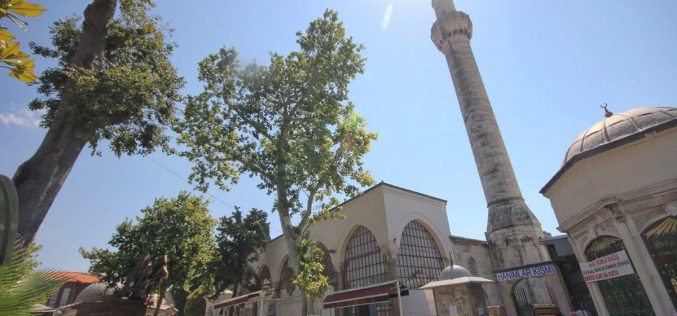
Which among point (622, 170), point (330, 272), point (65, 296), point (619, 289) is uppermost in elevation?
point (65, 296)

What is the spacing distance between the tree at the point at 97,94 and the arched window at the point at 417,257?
11054 mm

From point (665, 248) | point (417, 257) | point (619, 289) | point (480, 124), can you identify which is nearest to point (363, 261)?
point (417, 257)

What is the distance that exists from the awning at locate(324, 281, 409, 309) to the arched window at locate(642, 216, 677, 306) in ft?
21.8

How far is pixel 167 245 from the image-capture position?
741 inches

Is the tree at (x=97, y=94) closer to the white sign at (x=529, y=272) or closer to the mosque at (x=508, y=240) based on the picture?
the mosque at (x=508, y=240)

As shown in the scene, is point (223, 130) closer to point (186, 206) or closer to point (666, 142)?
point (186, 206)

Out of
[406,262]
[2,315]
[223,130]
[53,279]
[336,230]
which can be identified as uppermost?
[223,130]

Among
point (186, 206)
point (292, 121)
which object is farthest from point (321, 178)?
point (186, 206)

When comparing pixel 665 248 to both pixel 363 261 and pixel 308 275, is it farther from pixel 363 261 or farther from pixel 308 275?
pixel 363 261

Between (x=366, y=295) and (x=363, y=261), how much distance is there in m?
3.42

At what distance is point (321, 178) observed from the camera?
12062mm

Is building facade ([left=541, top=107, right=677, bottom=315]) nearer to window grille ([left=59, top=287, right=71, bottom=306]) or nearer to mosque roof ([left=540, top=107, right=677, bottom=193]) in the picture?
mosque roof ([left=540, top=107, right=677, bottom=193])

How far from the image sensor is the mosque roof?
6.68 meters

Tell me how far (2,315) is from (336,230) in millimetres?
16966
